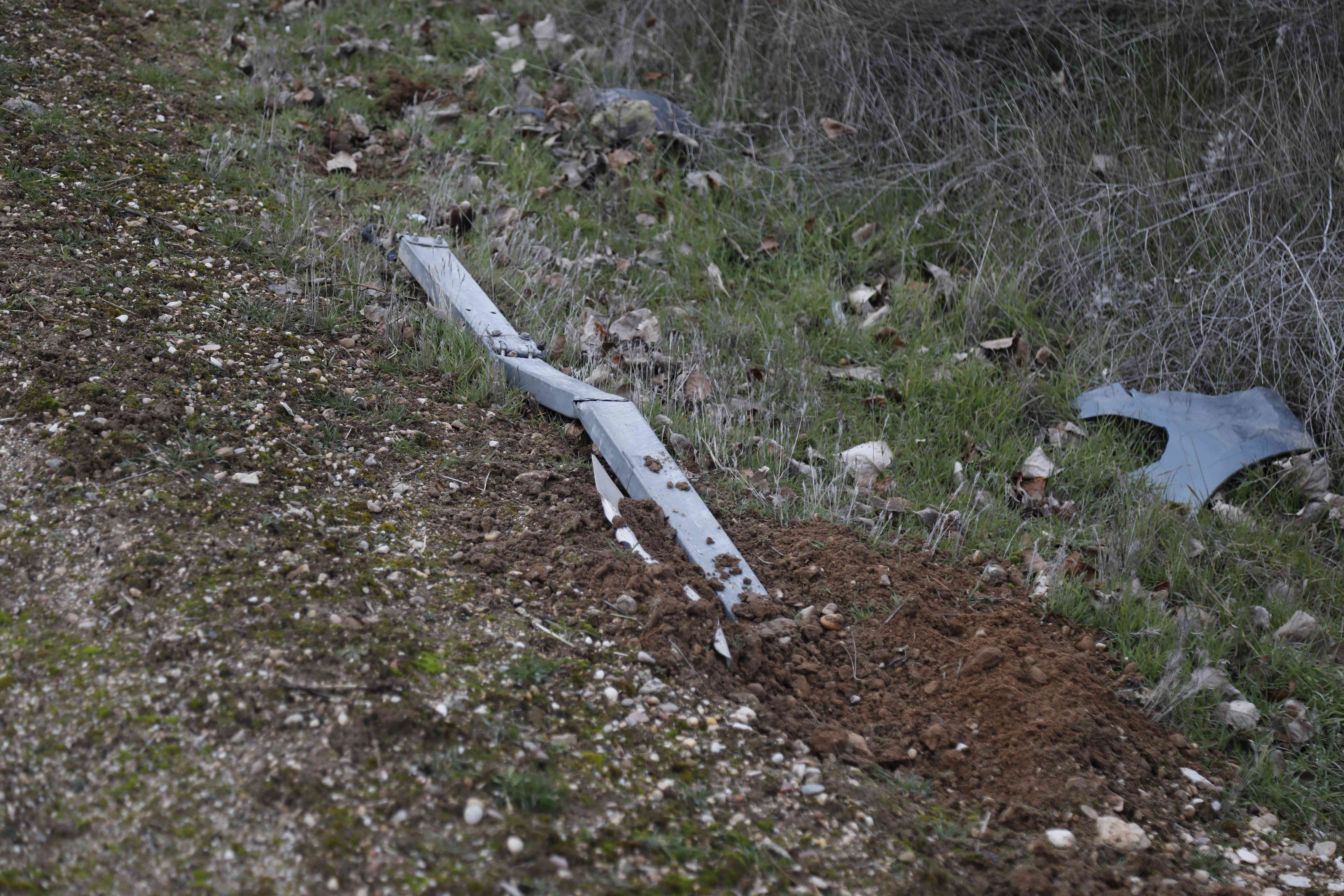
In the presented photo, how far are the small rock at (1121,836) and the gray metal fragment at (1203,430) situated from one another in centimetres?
163

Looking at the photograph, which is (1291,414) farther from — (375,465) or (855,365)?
(375,465)

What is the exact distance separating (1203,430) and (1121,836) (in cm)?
206

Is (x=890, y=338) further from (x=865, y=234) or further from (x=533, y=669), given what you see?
(x=533, y=669)

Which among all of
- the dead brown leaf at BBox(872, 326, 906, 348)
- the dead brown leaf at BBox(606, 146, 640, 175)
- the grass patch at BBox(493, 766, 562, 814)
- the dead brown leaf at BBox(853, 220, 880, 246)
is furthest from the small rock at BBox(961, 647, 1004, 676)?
the dead brown leaf at BBox(606, 146, 640, 175)

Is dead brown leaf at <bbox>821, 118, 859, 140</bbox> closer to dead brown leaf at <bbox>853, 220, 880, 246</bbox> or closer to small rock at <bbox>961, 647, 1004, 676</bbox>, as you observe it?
dead brown leaf at <bbox>853, 220, 880, 246</bbox>

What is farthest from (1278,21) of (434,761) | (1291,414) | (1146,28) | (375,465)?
(434,761)

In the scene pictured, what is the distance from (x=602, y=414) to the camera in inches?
123

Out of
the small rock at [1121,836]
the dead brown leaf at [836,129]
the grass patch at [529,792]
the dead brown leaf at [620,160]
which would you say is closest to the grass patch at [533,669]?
the grass patch at [529,792]

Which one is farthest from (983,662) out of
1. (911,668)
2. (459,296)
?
(459,296)

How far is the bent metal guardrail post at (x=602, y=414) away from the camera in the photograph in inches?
108

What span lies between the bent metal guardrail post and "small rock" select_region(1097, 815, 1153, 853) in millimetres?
979

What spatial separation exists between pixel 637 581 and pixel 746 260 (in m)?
2.47

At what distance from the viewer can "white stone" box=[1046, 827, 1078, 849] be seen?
209 centimetres

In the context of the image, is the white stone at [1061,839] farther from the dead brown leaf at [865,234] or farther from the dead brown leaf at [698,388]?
the dead brown leaf at [865,234]
